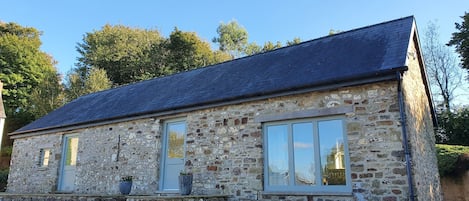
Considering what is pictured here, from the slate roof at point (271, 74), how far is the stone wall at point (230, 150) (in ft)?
1.01

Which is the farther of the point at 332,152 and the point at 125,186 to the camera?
the point at 125,186

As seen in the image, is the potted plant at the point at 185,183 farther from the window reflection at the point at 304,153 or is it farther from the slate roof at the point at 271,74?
the window reflection at the point at 304,153

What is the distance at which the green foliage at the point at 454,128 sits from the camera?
1614 cm

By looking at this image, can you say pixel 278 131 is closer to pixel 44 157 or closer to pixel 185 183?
pixel 185 183

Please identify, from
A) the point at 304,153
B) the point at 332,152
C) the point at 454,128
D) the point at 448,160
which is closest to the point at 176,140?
the point at 304,153

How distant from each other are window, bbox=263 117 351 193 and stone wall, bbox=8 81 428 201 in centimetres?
19

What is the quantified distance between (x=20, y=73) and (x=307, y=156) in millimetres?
27914

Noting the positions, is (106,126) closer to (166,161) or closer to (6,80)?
(166,161)

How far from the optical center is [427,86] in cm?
1023

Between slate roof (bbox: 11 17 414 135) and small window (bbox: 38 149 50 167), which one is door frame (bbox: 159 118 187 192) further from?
small window (bbox: 38 149 50 167)

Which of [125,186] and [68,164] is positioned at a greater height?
[68,164]

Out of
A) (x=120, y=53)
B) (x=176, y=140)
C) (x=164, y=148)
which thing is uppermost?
(x=120, y=53)

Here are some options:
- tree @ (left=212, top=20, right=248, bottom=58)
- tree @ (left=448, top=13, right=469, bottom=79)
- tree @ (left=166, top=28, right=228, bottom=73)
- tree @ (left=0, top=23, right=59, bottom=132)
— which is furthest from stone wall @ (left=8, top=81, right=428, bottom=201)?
tree @ (left=212, top=20, right=248, bottom=58)

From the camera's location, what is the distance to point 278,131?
7.63m
